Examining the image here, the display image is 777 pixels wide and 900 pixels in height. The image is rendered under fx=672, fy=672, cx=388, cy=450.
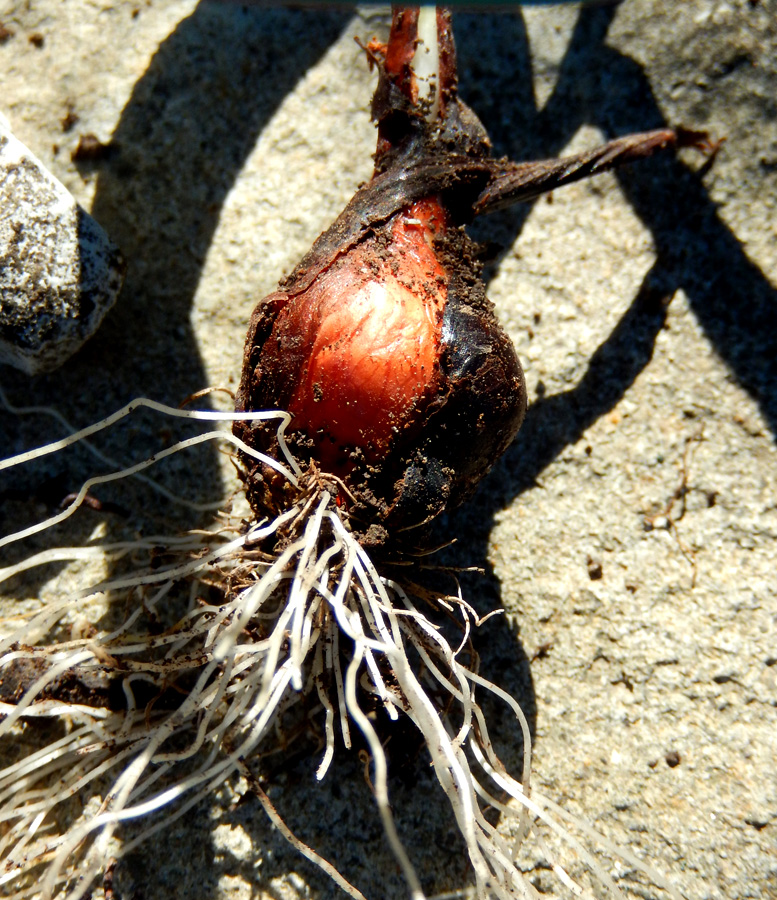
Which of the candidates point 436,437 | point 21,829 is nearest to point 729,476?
point 436,437

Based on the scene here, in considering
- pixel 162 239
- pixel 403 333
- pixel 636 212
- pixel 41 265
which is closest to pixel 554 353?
pixel 636 212

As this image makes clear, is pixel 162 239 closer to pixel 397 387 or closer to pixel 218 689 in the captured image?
pixel 397 387

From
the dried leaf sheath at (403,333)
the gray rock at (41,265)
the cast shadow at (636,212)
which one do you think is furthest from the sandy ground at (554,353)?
the dried leaf sheath at (403,333)

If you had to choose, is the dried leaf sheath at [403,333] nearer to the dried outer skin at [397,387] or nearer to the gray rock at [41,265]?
the dried outer skin at [397,387]

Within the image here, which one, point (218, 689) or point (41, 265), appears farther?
point (41, 265)

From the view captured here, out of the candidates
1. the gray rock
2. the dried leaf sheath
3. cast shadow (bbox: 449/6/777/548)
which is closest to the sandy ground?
cast shadow (bbox: 449/6/777/548)

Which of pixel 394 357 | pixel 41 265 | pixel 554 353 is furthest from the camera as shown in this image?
pixel 554 353
